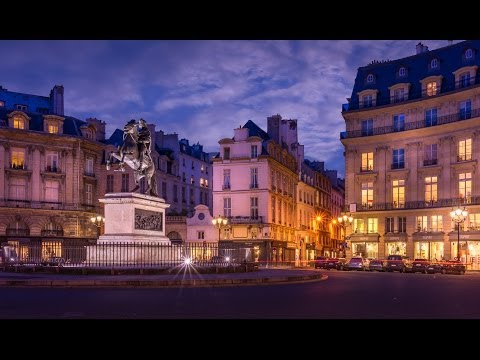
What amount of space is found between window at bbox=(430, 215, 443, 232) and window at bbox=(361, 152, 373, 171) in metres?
8.78

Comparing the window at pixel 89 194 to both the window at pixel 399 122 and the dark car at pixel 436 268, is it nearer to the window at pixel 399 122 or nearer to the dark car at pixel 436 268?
the window at pixel 399 122

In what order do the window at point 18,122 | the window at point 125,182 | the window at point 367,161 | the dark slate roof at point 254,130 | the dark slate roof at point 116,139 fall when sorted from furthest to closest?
the dark slate roof at point 116,139 < the window at point 125,182 < the dark slate roof at point 254,130 < the window at point 367,161 < the window at point 18,122

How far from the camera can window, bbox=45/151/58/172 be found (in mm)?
66875

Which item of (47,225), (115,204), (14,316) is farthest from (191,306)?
(47,225)

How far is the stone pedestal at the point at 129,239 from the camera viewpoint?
85.2 ft

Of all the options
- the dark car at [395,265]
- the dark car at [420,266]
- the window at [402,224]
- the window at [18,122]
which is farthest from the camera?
the window at [18,122]

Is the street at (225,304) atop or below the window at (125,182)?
below

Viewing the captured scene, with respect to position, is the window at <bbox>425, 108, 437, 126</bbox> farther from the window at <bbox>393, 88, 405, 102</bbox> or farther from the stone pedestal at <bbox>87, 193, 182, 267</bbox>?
the stone pedestal at <bbox>87, 193, 182, 267</bbox>

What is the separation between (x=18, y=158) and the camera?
64938 millimetres

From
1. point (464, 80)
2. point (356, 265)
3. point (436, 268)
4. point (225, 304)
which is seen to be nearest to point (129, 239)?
point (225, 304)

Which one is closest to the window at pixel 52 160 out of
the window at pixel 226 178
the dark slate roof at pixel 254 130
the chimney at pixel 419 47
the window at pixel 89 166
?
the window at pixel 89 166

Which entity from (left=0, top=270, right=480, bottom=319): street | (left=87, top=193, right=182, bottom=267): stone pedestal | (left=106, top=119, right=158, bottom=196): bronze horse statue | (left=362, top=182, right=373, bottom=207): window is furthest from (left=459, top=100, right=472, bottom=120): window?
(left=0, top=270, right=480, bottom=319): street

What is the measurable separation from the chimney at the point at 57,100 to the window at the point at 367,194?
3635 cm
